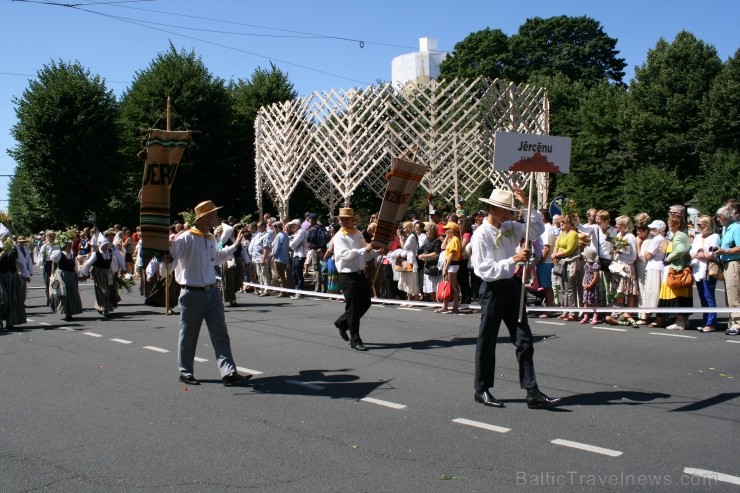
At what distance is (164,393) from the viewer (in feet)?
25.9

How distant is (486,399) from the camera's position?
7066mm

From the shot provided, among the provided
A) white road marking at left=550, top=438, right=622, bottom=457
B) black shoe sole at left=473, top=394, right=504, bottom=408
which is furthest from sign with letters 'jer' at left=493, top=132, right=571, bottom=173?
white road marking at left=550, top=438, right=622, bottom=457

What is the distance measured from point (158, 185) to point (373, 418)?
342cm

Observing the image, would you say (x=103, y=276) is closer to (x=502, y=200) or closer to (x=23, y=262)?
(x=23, y=262)

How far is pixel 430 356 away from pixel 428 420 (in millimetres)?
3103

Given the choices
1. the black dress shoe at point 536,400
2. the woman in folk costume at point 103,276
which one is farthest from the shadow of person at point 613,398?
the woman in folk costume at point 103,276

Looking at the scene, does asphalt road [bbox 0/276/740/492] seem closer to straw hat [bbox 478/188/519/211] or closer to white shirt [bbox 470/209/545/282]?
white shirt [bbox 470/209/545/282]

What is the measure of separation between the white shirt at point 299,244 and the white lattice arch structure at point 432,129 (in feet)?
17.4

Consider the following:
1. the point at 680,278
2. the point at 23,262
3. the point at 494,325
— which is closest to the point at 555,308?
the point at 680,278

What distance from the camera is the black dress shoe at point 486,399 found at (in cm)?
702

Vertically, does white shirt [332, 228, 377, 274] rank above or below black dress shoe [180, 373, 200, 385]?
above

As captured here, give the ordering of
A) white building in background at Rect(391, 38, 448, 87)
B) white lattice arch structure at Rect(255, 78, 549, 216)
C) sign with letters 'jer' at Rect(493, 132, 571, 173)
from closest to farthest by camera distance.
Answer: sign with letters 'jer' at Rect(493, 132, 571, 173)
white lattice arch structure at Rect(255, 78, 549, 216)
white building in background at Rect(391, 38, 448, 87)

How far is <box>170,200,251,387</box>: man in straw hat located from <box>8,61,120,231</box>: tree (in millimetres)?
30131

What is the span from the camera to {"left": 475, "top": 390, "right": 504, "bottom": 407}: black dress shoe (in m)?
7.02
